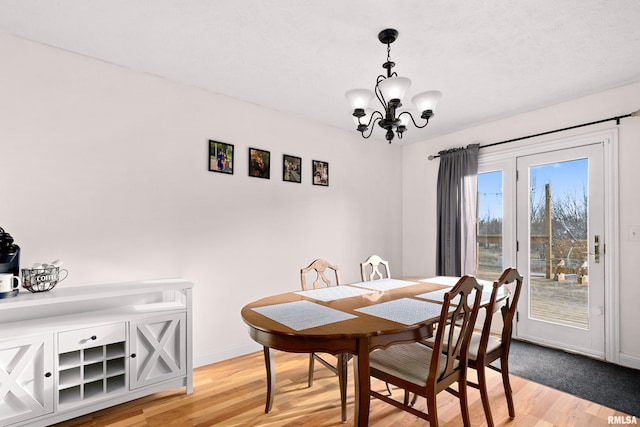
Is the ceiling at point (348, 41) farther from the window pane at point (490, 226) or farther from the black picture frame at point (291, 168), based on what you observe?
the window pane at point (490, 226)

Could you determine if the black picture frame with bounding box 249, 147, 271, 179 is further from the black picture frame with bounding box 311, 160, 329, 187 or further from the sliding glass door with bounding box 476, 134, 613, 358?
the sliding glass door with bounding box 476, 134, 613, 358

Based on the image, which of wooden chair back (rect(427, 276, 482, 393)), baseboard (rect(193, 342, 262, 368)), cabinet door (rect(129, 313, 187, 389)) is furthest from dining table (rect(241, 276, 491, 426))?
baseboard (rect(193, 342, 262, 368))

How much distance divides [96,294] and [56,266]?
1.04ft

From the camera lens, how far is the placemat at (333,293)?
2.27 m

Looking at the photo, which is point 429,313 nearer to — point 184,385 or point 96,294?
point 184,385

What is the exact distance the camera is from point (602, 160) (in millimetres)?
3088

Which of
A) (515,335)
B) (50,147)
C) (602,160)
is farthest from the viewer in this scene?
(515,335)

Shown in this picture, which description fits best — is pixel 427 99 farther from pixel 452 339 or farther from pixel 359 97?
pixel 452 339

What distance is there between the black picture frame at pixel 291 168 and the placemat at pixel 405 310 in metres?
1.91

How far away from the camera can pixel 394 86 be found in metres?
1.93

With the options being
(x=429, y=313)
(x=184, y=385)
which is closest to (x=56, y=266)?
(x=184, y=385)

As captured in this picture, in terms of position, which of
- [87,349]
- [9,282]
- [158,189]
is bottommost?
[87,349]

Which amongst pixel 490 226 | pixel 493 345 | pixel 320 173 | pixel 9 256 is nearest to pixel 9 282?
pixel 9 256

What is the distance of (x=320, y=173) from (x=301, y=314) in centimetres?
230
